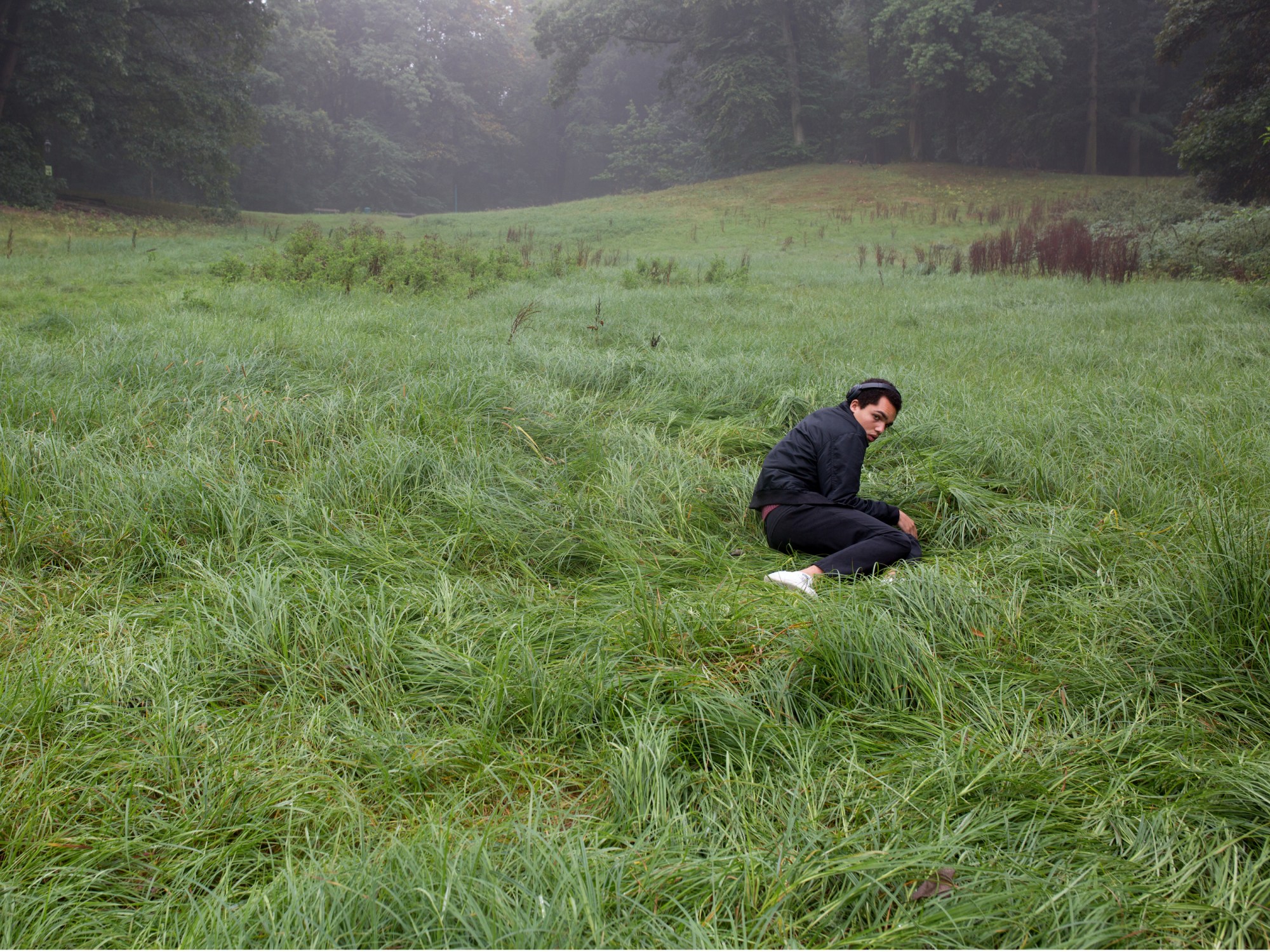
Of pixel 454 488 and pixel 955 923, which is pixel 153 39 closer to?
pixel 454 488

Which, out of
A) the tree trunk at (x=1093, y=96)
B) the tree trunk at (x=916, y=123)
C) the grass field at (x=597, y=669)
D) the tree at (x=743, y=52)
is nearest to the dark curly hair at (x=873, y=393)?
the grass field at (x=597, y=669)

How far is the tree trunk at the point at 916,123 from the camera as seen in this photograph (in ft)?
126

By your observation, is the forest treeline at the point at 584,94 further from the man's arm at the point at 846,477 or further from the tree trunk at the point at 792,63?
the man's arm at the point at 846,477

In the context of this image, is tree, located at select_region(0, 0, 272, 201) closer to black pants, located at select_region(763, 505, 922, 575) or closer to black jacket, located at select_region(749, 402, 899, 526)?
black jacket, located at select_region(749, 402, 899, 526)

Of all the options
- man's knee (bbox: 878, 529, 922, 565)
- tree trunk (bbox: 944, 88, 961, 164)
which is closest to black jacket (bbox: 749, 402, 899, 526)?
man's knee (bbox: 878, 529, 922, 565)

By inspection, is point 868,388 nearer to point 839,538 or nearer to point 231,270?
point 839,538

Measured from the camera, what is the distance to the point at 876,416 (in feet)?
12.2

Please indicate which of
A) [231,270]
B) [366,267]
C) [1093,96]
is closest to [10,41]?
[231,270]

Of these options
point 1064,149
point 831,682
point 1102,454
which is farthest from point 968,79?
point 831,682

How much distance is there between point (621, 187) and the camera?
5606 cm

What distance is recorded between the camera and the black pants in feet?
10.6

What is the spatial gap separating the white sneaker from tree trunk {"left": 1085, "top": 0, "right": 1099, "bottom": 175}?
3900 cm

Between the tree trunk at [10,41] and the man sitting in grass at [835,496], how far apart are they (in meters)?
29.7

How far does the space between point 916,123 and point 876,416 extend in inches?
1638
